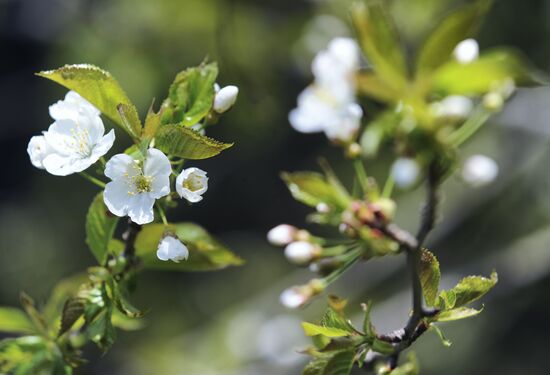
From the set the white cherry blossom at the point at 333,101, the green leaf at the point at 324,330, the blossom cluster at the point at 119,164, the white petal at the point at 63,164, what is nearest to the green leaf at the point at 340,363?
the green leaf at the point at 324,330

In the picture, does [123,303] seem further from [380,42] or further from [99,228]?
[380,42]

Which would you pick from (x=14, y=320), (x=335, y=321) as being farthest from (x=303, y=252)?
(x=14, y=320)

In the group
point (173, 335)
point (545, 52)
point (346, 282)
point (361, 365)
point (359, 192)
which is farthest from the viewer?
point (173, 335)

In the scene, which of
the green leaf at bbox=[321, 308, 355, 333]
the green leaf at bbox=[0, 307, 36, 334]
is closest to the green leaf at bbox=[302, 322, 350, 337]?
the green leaf at bbox=[321, 308, 355, 333]

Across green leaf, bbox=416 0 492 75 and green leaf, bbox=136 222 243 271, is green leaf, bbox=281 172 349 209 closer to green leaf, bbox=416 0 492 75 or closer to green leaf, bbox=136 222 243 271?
green leaf, bbox=136 222 243 271

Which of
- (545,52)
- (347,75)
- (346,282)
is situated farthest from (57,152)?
(545,52)

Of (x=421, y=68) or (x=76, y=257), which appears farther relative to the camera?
(x=76, y=257)

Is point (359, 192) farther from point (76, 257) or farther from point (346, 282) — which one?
point (76, 257)
